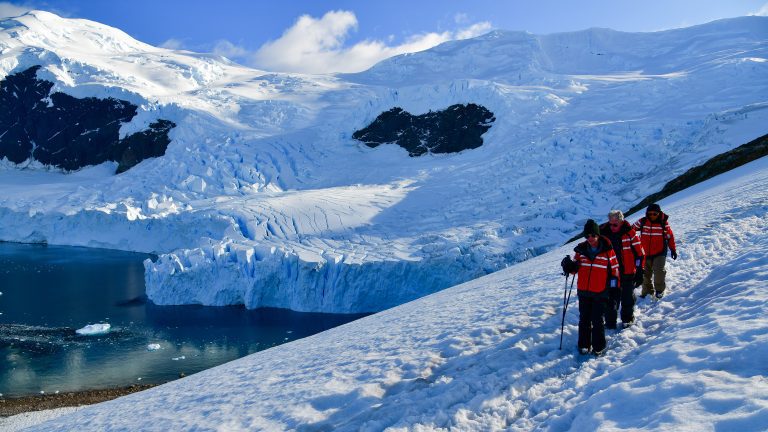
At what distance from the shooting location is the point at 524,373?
5.28 metres

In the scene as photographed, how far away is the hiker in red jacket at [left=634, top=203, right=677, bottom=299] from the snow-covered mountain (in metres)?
15.6

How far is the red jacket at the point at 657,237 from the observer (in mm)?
6730

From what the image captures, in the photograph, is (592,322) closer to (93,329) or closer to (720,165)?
(720,165)

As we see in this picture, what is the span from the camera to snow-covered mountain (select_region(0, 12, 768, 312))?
24766mm

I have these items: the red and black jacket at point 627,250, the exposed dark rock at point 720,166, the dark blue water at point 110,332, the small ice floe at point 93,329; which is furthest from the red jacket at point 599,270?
the small ice floe at point 93,329

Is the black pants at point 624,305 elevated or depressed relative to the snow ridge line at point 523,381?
elevated

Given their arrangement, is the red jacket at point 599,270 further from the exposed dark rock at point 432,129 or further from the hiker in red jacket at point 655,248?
the exposed dark rock at point 432,129

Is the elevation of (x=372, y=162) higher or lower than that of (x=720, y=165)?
higher

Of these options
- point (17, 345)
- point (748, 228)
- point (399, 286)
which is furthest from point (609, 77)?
point (17, 345)

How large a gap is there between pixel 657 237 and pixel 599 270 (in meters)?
1.83

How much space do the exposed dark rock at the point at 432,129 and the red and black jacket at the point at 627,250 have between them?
3184cm

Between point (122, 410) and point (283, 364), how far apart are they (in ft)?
7.94

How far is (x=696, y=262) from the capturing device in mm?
7660

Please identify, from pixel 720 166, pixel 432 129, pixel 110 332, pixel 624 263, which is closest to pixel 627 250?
pixel 624 263
